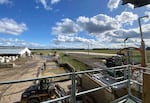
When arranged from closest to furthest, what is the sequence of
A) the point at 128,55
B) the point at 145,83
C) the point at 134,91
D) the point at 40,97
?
the point at 145,83 < the point at 134,91 < the point at 40,97 < the point at 128,55

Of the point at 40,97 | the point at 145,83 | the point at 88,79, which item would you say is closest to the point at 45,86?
the point at 40,97

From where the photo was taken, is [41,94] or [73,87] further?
[41,94]

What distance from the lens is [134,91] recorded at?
23.3ft

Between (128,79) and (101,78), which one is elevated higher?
(128,79)

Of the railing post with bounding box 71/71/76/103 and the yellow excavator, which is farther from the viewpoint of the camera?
the yellow excavator

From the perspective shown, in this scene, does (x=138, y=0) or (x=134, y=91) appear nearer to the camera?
(x=138, y=0)

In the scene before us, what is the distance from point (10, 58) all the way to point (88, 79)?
34548 mm

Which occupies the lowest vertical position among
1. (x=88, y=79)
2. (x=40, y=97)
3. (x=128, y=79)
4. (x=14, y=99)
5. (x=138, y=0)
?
(x=14, y=99)

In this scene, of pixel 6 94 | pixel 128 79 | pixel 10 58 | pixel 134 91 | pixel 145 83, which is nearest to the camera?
pixel 145 83

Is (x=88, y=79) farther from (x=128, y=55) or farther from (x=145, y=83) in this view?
(x=145, y=83)

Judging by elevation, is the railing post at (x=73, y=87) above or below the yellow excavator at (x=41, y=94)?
above

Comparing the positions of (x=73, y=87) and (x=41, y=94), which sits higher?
(x=73, y=87)

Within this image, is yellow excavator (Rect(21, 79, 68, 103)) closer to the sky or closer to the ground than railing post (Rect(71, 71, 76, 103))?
closer to the ground

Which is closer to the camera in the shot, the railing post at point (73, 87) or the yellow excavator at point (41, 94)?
the railing post at point (73, 87)
